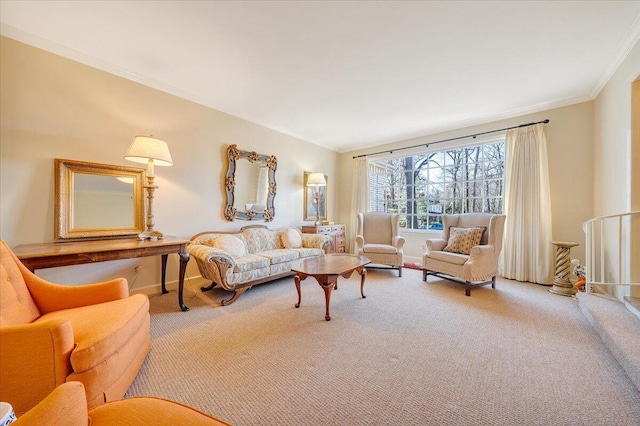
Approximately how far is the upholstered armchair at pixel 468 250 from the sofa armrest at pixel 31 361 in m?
3.58

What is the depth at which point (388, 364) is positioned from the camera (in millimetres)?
1650

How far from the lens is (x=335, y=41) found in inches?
87.8

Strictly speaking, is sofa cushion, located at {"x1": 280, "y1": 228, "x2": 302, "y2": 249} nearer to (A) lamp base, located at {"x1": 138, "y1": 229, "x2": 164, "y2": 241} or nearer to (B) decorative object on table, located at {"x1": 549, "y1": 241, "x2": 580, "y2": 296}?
(A) lamp base, located at {"x1": 138, "y1": 229, "x2": 164, "y2": 241}

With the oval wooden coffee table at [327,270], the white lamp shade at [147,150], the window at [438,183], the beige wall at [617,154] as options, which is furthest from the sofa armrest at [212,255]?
the beige wall at [617,154]

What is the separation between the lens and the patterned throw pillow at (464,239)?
132 inches

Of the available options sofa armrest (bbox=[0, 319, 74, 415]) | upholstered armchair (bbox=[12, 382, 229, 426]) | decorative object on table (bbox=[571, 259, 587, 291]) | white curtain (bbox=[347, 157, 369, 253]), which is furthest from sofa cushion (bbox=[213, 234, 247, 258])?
decorative object on table (bbox=[571, 259, 587, 291])

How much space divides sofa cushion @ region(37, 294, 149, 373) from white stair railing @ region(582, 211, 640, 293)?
3614mm

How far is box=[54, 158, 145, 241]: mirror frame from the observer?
2.35 m

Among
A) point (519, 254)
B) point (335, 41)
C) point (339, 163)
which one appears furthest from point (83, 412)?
point (339, 163)

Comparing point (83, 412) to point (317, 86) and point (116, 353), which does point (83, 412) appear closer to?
point (116, 353)

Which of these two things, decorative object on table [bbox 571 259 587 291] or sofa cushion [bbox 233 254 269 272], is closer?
sofa cushion [bbox 233 254 269 272]

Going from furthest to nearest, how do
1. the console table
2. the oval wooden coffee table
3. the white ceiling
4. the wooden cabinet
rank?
the wooden cabinet, the oval wooden coffee table, the white ceiling, the console table

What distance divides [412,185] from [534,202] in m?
2.06

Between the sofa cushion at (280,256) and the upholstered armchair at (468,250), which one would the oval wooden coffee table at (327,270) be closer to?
the sofa cushion at (280,256)
